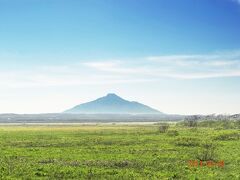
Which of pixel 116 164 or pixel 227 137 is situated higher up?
pixel 227 137

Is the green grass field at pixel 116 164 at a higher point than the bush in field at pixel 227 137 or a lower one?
lower

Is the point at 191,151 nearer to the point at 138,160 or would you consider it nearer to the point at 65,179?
the point at 138,160

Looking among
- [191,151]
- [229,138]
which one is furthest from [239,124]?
[191,151]

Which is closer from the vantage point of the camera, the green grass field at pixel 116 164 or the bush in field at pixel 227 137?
the green grass field at pixel 116 164

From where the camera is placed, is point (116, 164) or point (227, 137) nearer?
point (116, 164)

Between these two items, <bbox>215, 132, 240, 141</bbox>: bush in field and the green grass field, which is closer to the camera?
the green grass field

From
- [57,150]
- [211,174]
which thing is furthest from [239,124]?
[211,174]

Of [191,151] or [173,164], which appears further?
[191,151]

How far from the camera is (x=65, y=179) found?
131 ft

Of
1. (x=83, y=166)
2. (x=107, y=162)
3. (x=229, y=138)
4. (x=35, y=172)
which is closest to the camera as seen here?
(x=35, y=172)

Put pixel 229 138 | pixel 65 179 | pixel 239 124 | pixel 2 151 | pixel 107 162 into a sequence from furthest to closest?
pixel 239 124 < pixel 229 138 < pixel 2 151 < pixel 107 162 < pixel 65 179

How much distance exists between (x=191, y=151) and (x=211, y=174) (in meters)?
21.6

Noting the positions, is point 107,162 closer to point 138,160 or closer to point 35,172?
point 138,160

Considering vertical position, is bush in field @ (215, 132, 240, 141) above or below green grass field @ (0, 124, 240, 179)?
above
